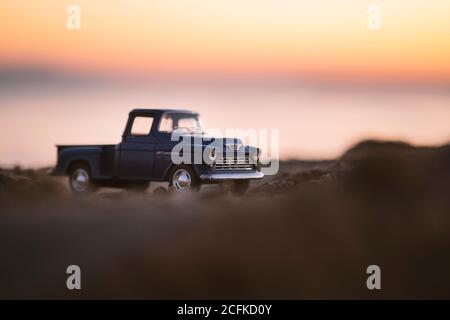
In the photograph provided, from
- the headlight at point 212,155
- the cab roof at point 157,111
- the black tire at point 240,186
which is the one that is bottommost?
the black tire at point 240,186

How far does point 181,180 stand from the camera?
723 inches

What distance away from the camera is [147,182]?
19922 mm

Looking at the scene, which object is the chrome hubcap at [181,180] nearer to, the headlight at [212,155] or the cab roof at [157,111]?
the headlight at [212,155]

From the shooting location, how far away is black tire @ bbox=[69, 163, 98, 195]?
2073 centimetres

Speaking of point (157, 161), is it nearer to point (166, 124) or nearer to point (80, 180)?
point (166, 124)

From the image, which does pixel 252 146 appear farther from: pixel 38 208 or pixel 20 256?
pixel 20 256

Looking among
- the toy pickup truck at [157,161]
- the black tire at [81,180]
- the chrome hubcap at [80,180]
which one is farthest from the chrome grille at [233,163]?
the chrome hubcap at [80,180]

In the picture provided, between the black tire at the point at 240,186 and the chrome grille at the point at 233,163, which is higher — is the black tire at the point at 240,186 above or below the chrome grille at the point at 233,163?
below

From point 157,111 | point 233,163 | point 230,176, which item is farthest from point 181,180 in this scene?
point 157,111

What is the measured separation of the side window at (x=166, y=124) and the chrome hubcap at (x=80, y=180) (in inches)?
106

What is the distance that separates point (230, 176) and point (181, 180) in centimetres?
108

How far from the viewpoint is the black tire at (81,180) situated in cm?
2073

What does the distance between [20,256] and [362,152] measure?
8998mm

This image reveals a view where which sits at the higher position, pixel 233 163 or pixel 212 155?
pixel 212 155
